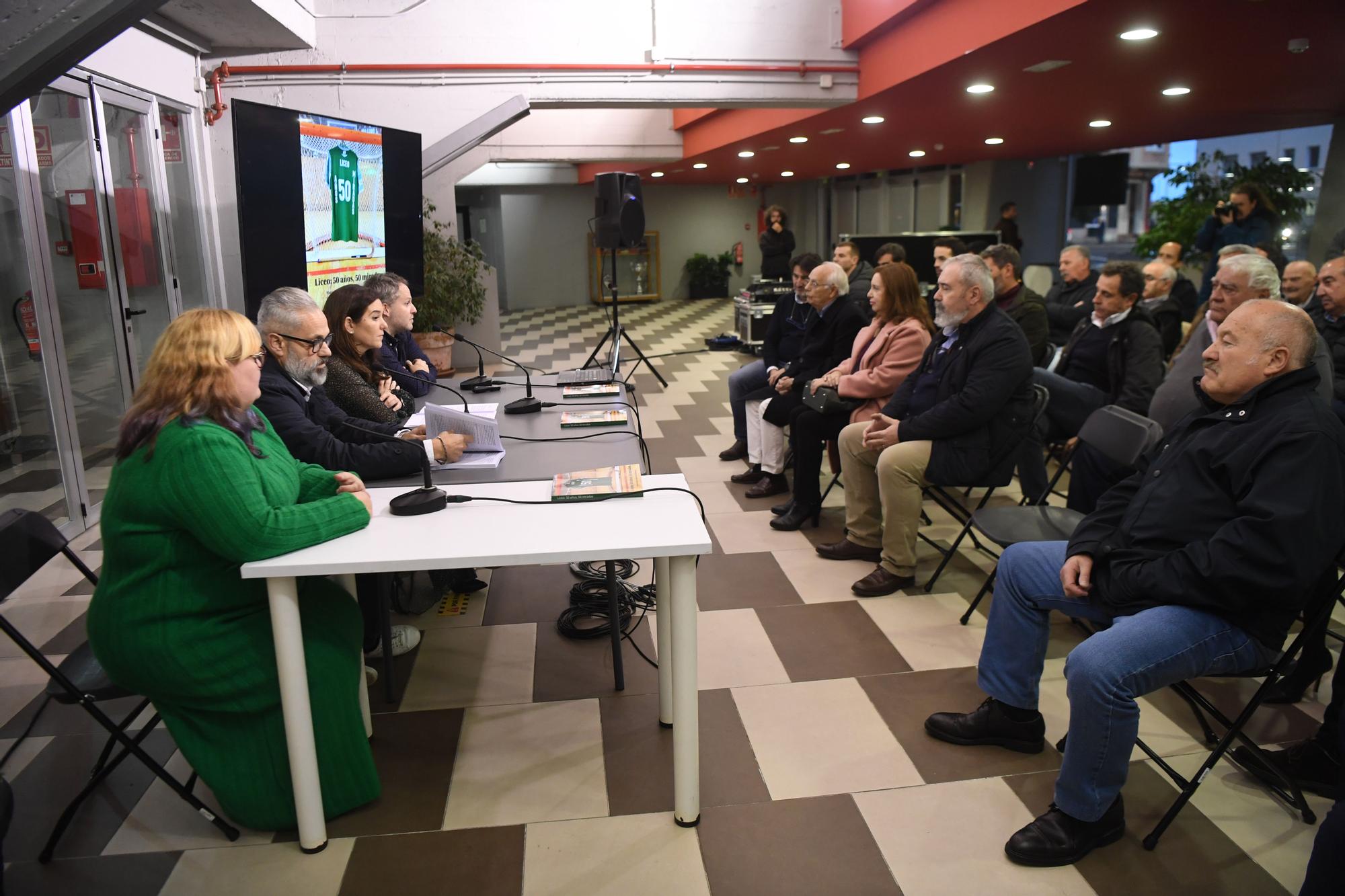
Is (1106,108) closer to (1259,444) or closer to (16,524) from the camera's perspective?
(1259,444)

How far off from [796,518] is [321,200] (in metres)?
3.46

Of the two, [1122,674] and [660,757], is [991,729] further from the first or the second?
[660,757]

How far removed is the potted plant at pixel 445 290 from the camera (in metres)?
8.59

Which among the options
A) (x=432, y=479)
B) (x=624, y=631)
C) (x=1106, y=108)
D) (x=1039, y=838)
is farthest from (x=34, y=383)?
(x=1106, y=108)

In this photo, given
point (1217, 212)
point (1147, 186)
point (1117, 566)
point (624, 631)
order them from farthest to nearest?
point (1147, 186) < point (1217, 212) < point (624, 631) < point (1117, 566)

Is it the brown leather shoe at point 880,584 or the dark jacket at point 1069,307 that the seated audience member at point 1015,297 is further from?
the brown leather shoe at point 880,584

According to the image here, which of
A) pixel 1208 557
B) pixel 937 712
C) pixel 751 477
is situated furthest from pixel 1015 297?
pixel 1208 557

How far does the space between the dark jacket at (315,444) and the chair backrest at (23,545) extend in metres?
0.64

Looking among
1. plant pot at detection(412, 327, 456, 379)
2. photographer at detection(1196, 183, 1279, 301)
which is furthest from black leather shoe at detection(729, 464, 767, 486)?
plant pot at detection(412, 327, 456, 379)

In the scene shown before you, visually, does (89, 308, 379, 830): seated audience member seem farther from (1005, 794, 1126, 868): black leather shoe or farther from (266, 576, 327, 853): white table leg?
(1005, 794, 1126, 868): black leather shoe

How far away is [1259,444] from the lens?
83.6 inches

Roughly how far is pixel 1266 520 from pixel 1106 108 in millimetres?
6758

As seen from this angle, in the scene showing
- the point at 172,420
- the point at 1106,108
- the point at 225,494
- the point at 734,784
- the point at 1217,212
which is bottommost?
the point at 734,784

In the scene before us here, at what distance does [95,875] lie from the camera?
216cm
